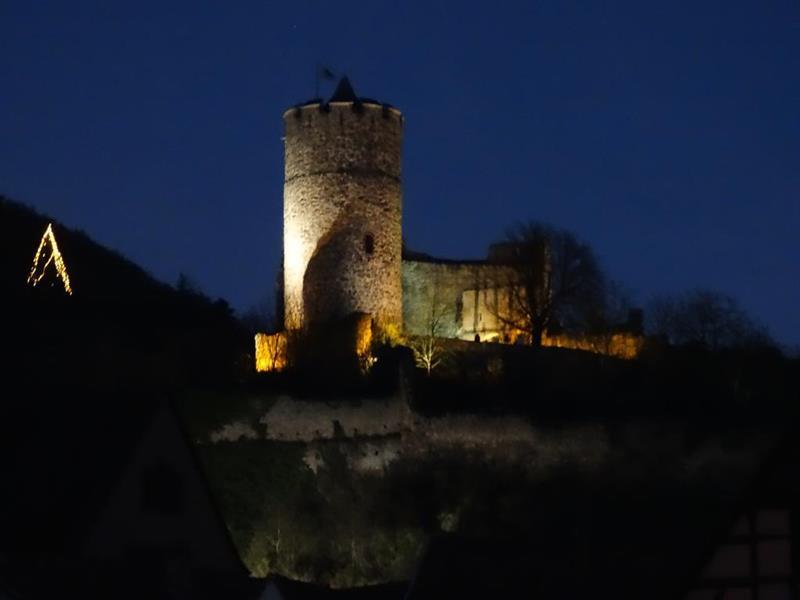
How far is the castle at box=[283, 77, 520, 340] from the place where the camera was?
5094 centimetres

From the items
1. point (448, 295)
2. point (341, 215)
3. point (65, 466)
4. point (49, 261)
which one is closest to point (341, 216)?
point (341, 215)

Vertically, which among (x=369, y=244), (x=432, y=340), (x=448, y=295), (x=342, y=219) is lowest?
(x=432, y=340)

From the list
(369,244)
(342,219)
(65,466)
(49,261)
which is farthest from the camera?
(369,244)

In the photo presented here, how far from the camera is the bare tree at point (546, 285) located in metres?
54.3

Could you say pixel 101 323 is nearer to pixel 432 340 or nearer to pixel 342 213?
pixel 342 213

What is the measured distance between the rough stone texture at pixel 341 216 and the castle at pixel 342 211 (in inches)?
1.0

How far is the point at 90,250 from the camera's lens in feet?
234

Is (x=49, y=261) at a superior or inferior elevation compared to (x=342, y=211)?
inferior

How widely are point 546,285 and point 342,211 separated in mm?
7240

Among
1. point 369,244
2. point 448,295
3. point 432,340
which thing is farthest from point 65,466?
point 448,295

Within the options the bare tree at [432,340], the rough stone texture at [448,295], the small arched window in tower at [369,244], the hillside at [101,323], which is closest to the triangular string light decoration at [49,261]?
the hillside at [101,323]

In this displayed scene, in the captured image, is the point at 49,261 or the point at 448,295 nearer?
the point at 49,261

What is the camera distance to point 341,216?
5112 cm

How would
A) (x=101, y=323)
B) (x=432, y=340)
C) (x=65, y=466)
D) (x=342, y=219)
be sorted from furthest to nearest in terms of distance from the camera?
(x=101, y=323) → (x=342, y=219) → (x=432, y=340) → (x=65, y=466)
